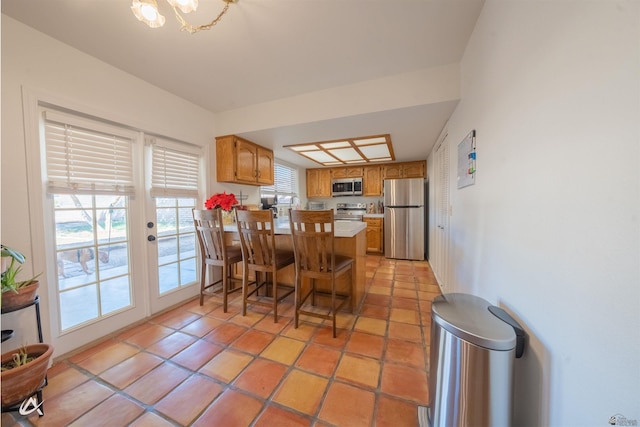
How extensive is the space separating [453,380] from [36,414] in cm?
227

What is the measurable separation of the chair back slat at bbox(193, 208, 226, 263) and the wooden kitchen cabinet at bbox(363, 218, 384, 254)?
3.39 m

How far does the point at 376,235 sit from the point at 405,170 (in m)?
1.60

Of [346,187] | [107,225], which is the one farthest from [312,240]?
[346,187]

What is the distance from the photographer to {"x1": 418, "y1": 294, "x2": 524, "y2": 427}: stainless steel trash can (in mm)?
851

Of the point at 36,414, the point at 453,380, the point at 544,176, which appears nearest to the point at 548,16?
the point at 544,176

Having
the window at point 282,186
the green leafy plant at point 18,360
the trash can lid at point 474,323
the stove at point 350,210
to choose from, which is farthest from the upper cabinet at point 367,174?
the green leafy plant at point 18,360

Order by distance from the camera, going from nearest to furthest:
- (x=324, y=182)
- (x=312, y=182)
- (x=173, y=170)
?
1. (x=173, y=170)
2. (x=324, y=182)
3. (x=312, y=182)

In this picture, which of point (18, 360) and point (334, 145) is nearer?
point (18, 360)

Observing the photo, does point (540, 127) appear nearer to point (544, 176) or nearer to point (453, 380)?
point (544, 176)

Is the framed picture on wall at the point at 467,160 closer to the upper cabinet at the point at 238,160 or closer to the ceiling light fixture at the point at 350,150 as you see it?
the ceiling light fixture at the point at 350,150

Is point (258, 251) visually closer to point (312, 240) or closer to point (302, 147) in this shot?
point (312, 240)

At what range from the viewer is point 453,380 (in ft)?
3.10

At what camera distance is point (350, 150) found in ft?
12.5

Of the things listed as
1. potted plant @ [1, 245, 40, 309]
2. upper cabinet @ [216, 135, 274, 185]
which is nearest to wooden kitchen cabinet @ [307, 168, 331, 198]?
upper cabinet @ [216, 135, 274, 185]
